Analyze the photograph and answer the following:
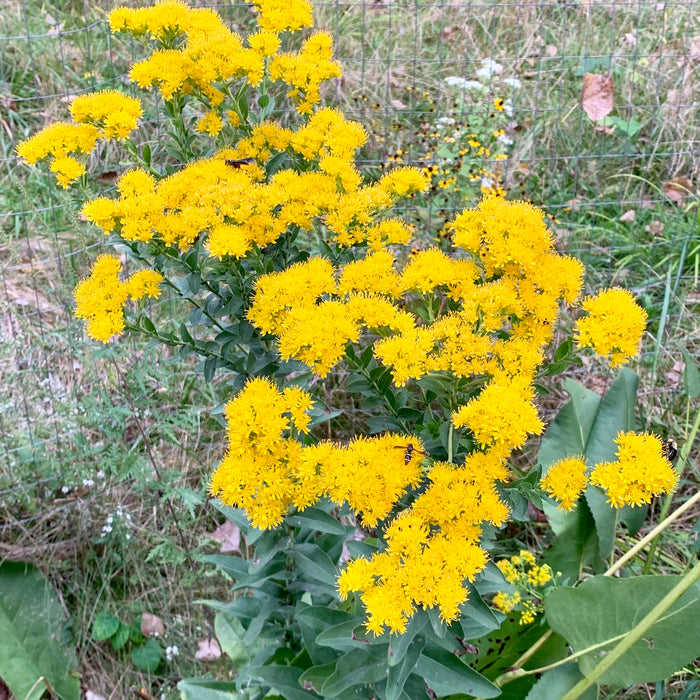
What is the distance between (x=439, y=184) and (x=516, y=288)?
7.46 feet

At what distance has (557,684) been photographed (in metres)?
1.84

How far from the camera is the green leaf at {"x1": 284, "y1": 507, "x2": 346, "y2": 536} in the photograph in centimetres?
162

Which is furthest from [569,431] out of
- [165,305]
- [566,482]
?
[165,305]

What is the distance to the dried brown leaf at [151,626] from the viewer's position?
2.57 meters

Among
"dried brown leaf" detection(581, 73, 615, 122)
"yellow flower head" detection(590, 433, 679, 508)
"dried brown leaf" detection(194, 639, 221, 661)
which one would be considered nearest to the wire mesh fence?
"dried brown leaf" detection(581, 73, 615, 122)

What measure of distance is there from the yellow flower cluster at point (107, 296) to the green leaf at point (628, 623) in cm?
120

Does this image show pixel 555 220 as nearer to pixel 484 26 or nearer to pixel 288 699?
pixel 484 26

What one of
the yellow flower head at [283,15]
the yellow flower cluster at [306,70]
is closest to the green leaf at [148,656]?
the yellow flower cluster at [306,70]

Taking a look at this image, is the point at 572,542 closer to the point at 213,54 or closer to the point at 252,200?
the point at 252,200

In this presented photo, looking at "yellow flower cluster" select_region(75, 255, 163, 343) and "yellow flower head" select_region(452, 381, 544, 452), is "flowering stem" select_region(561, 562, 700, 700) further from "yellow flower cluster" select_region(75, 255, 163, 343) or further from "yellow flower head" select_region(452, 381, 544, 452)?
"yellow flower cluster" select_region(75, 255, 163, 343)

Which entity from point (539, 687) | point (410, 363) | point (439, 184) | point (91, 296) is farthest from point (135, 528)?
point (439, 184)

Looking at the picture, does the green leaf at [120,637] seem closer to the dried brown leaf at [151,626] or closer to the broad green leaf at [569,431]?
the dried brown leaf at [151,626]

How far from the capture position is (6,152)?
13.1 ft

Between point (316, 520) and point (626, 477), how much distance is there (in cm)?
67
